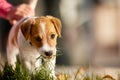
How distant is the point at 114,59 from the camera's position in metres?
2.26

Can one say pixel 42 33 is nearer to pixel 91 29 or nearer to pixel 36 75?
pixel 36 75

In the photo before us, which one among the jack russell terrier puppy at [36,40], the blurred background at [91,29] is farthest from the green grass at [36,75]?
the blurred background at [91,29]

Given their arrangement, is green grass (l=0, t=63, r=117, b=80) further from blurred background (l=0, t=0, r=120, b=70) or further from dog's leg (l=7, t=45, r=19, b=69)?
blurred background (l=0, t=0, r=120, b=70)

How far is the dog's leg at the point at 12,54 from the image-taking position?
2.90 ft

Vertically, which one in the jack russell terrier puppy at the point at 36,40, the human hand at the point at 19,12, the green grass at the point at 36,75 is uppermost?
the human hand at the point at 19,12

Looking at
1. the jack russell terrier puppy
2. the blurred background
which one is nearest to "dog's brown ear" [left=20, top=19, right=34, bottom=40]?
the jack russell terrier puppy

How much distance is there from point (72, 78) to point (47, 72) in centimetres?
8

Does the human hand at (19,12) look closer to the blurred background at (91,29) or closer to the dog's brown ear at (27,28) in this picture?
the dog's brown ear at (27,28)

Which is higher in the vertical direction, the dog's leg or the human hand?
the human hand

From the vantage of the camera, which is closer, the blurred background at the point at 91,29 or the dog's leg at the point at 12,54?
the dog's leg at the point at 12,54

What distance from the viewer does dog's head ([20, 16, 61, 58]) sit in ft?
2.66

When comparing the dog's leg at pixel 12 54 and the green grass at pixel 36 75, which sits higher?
the dog's leg at pixel 12 54

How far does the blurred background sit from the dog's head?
946 mm

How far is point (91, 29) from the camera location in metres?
2.04
